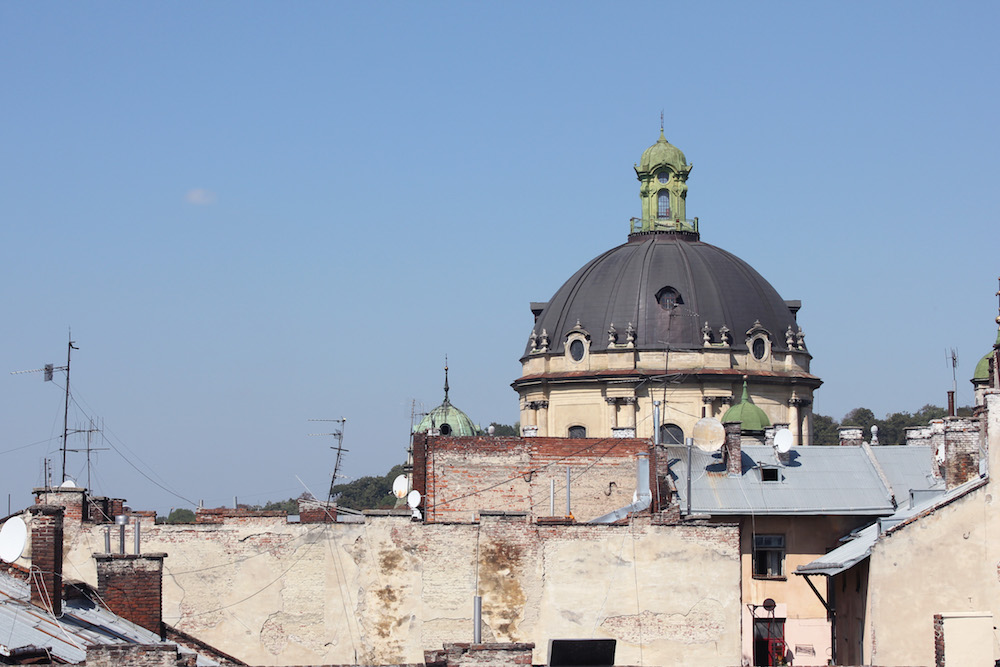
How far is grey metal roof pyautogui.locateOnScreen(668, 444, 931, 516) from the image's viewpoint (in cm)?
5122

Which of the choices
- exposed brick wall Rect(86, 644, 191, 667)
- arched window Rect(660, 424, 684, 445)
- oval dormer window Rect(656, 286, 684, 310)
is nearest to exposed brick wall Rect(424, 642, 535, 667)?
exposed brick wall Rect(86, 644, 191, 667)

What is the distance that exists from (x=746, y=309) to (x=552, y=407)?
10.7m

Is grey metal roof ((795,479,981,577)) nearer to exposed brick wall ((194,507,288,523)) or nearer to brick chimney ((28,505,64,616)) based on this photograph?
exposed brick wall ((194,507,288,523))

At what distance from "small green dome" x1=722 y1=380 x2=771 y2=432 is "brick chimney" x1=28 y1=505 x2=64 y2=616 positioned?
149 feet

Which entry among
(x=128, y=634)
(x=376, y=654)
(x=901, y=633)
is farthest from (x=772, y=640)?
(x=128, y=634)

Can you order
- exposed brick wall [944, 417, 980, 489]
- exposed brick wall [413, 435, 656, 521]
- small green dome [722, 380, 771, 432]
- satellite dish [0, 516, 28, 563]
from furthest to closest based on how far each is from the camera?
1. small green dome [722, 380, 771, 432]
2. exposed brick wall [413, 435, 656, 521]
3. exposed brick wall [944, 417, 980, 489]
4. satellite dish [0, 516, 28, 563]

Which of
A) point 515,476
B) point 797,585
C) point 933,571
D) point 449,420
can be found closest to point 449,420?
point 449,420

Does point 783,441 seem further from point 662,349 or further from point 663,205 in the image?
point 663,205

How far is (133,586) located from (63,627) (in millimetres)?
3512

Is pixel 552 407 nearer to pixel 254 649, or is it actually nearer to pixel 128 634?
pixel 254 649

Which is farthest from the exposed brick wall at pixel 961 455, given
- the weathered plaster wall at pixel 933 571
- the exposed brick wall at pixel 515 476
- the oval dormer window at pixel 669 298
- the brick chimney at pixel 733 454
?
the oval dormer window at pixel 669 298

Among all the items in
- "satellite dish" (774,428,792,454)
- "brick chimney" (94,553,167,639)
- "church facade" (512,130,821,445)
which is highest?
"church facade" (512,130,821,445)

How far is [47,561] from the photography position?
30062 millimetres

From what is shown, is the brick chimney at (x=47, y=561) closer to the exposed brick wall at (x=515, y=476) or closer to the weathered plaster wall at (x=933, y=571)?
the weathered plaster wall at (x=933, y=571)
